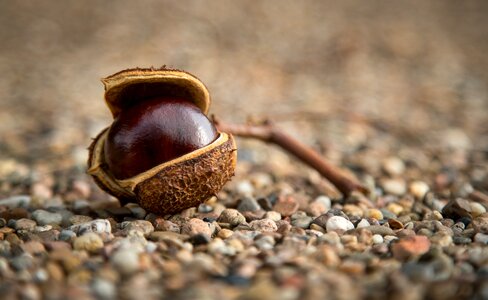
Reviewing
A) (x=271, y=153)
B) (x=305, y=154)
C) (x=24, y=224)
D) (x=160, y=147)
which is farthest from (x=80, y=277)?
(x=271, y=153)

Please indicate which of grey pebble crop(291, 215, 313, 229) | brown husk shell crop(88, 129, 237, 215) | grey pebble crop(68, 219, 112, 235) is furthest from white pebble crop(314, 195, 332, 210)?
grey pebble crop(68, 219, 112, 235)

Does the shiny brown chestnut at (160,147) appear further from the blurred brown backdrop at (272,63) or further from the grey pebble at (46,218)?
the blurred brown backdrop at (272,63)

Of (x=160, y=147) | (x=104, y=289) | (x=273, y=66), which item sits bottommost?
(x=104, y=289)

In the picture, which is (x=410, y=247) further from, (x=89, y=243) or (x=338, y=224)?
(x=89, y=243)

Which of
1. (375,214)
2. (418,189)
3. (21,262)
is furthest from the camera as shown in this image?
(418,189)

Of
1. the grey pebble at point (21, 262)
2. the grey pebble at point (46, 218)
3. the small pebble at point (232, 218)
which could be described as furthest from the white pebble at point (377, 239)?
the grey pebble at point (46, 218)

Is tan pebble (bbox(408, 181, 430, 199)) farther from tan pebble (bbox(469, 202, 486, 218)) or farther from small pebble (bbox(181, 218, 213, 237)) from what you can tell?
small pebble (bbox(181, 218, 213, 237))
